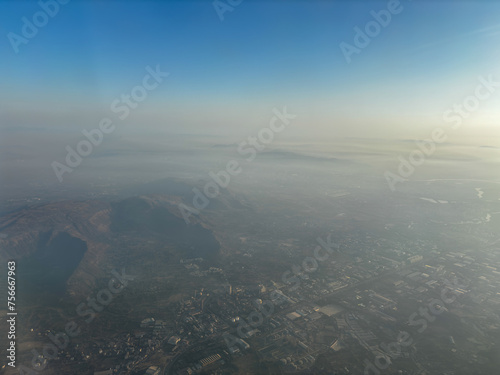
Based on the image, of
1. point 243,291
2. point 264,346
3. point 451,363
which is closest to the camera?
point 451,363

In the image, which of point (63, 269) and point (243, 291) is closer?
point (243, 291)

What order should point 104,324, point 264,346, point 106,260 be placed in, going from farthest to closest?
point 106,260, point 104,324, point 264,346

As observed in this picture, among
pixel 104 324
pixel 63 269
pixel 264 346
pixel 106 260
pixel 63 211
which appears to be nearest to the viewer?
pixel 264 346

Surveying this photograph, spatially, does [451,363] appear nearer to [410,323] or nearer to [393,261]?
[410,323]

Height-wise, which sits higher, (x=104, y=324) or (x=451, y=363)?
(x=451, y=363)

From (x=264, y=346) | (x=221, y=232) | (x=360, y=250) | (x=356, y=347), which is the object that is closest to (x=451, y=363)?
(x=356, y=347)

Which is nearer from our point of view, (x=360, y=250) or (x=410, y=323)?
(x=410, y=323)

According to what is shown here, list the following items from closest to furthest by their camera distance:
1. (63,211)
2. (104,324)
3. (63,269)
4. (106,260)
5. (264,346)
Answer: (264,346)
(104,324)
(63,269)
(106,260)
(63,211)

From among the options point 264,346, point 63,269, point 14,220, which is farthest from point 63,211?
point 264,346

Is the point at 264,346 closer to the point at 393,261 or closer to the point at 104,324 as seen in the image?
the point at 104,324
